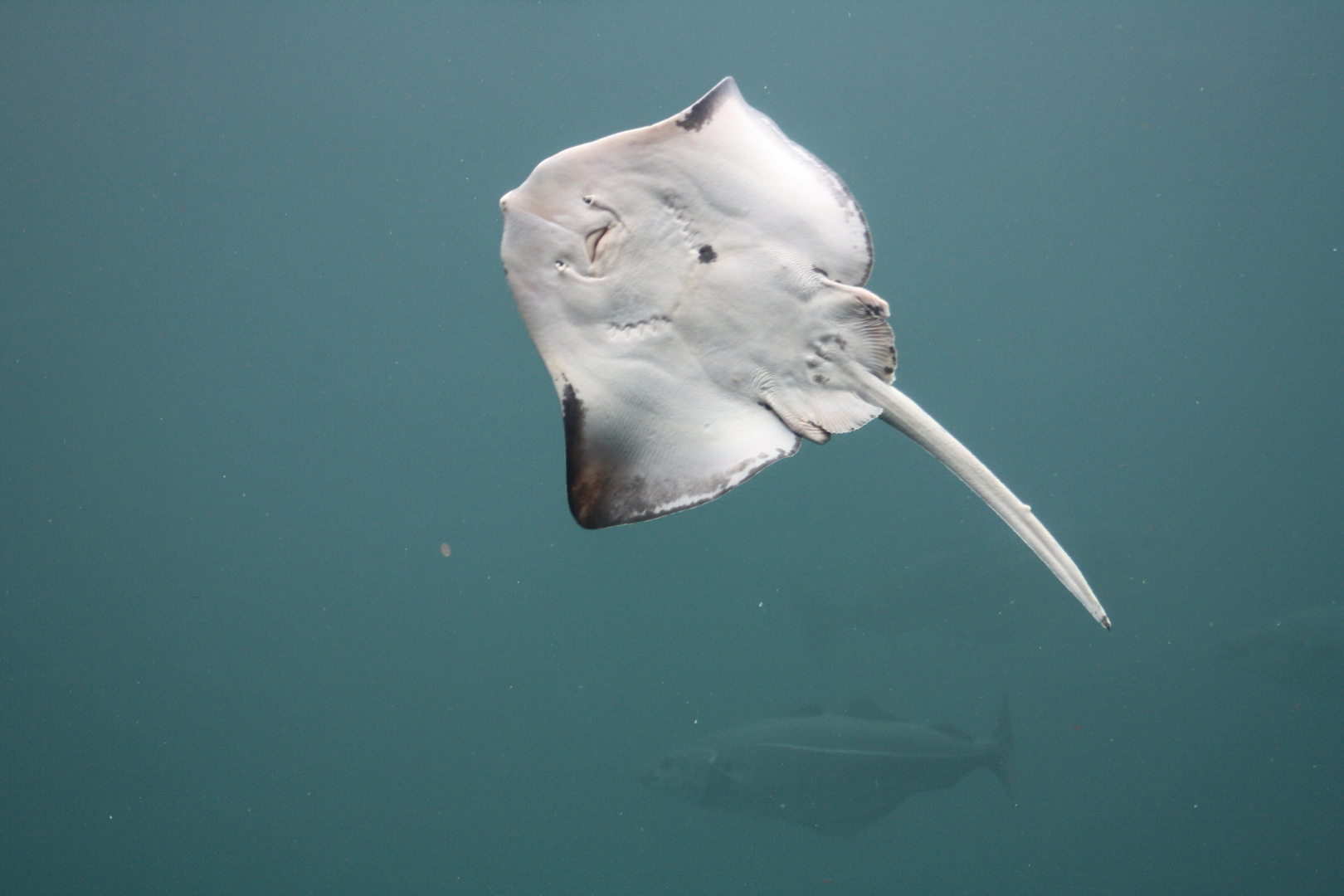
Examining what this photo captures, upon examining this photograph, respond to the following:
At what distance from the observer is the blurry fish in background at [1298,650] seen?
22.1 ft

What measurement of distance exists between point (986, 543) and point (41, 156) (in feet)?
42.1

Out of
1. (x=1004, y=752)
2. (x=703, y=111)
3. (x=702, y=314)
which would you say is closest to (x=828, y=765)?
(x=1004, y=752)

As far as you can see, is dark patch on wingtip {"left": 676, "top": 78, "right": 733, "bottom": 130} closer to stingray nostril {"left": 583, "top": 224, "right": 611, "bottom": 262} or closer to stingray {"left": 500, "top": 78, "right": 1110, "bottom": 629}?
stingray {"left": 500, "top": 78, "right": 1110, "bottom": 629}

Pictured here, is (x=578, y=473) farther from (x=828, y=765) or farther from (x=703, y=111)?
(x=828, y=765)

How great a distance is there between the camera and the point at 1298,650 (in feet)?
22.5

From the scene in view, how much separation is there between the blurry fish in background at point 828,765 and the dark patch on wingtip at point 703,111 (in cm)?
534

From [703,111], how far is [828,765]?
18.1ft

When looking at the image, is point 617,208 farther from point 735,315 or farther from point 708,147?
point 735,315

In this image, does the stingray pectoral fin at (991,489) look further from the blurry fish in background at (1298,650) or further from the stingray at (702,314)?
the blurry fish in background at (1298,650)

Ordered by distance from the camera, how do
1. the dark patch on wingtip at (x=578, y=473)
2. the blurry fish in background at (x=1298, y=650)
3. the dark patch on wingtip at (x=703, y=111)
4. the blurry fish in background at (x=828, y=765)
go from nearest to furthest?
the dark patch on wingtip at (x=703, y=111) < the dark patch on wingtip at (x=578, y=473) < the blurry fish in background at (x=828, y=765) < the blurry fish in background at (x=1298, y=650)

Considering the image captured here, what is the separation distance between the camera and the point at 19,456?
11.1m

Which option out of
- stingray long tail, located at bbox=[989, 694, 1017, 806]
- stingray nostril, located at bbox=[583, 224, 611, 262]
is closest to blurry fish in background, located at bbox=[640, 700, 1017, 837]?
stingray long tail, located at bbox=[989, 694, 1017, 806]

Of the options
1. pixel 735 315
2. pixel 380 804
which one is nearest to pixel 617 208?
pixel 735 315

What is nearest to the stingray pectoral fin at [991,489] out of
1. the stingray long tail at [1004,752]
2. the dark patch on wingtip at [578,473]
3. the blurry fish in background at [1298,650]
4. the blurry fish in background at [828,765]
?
the dark patch on wingtip at [578,473]
